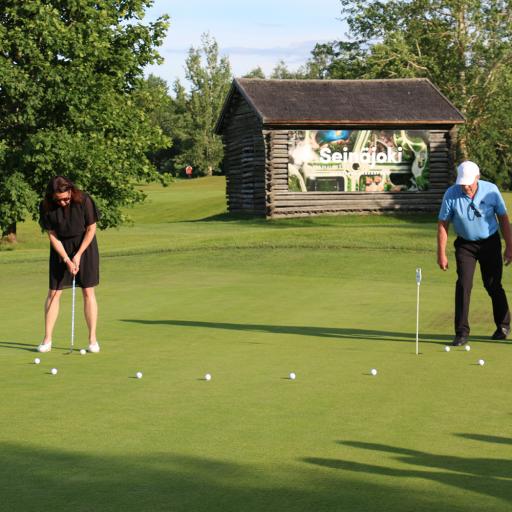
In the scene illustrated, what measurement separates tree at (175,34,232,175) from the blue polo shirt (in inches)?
3976

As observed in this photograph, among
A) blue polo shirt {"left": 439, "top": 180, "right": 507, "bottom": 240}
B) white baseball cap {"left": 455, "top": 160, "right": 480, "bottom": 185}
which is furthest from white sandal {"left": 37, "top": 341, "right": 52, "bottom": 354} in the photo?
white baseball cap {"left": 455, "top": 160, "right": 480, "bottom": 185}

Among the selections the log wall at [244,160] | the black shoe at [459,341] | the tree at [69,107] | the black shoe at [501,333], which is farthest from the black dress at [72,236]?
the log wall at [244,160]

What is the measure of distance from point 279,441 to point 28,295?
36.4 ft

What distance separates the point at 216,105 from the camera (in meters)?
116

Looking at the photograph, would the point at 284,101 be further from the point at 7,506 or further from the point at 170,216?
the point at 7,506

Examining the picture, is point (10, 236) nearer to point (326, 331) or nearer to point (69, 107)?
point (69, 107)

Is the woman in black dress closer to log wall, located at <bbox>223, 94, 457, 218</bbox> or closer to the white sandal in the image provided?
the white sandal

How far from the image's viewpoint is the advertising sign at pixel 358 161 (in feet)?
154

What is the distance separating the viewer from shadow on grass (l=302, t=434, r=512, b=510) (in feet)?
18.7

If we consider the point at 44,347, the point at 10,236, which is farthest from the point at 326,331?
the point at 10,236

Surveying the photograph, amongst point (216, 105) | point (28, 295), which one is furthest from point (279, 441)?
point (216, 105)

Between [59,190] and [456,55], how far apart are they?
5861 cm

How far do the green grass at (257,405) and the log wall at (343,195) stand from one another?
28690mm

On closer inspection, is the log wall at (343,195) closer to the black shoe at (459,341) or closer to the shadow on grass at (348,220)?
the shadow on grass at (348,220)
